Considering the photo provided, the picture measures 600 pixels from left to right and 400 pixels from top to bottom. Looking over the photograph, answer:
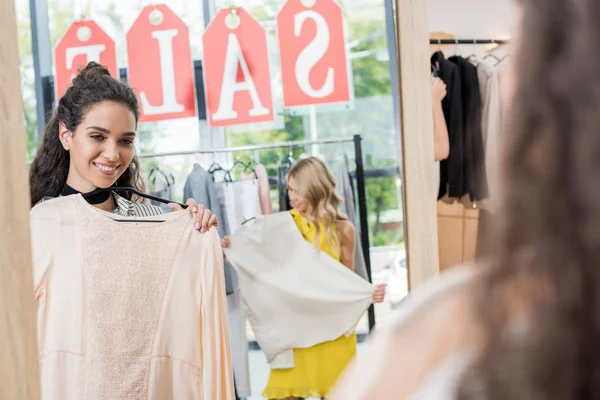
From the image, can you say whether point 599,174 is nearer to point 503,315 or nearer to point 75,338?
point 503,315

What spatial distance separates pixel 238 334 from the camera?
12.8 ft

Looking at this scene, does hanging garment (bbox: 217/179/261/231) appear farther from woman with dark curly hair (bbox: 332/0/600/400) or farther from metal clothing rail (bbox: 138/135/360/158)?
woman with dark curly hair (bbox: 332/0/600/400)

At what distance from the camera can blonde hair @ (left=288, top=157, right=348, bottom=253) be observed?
372 centimetres

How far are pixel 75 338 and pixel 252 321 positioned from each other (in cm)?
198

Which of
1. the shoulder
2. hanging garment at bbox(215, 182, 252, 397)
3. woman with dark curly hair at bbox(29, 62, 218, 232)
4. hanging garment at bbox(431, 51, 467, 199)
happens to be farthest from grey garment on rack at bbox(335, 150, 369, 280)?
the shoulder

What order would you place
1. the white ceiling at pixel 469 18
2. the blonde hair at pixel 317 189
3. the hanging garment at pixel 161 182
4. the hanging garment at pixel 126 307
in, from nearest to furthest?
the hanging garment at pixel 126 307, the blonde hair at pixel 317 189, the white ceiling at pixel 469 18, the hanging garment at pixel 161 182

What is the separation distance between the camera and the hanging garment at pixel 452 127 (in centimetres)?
377

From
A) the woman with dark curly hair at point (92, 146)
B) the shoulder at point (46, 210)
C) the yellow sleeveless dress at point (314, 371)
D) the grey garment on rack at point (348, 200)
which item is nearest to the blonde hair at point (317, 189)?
the grey garment on rack at point (348, 200)

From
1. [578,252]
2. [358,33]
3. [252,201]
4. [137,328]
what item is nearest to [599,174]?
[578,252]

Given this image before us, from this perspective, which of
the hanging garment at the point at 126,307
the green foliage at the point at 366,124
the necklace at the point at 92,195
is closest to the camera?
the hanging garment at the point at 126,307

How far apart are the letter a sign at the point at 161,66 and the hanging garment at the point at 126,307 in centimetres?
172

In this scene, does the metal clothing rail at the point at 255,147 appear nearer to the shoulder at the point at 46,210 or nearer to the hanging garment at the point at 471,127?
the hanging garment at the point at 471,127

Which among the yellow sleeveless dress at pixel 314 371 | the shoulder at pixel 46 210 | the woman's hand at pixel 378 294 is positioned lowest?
the yellow sleeveless dress at pixel 314 371

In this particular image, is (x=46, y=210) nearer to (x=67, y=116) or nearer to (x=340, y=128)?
(x=67, y=116)
